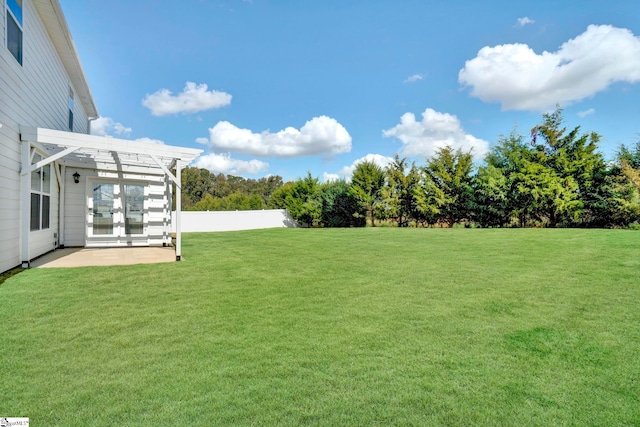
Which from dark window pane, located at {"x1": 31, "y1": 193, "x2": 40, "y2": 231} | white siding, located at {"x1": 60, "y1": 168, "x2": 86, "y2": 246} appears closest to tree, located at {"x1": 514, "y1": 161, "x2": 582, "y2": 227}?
white siding, located at {"x1": 60, "y1": 168, "x2": 86, "y2": 246}

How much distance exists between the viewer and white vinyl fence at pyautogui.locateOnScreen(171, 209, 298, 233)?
17.6m

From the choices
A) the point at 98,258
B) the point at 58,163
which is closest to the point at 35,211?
the point at 98,258

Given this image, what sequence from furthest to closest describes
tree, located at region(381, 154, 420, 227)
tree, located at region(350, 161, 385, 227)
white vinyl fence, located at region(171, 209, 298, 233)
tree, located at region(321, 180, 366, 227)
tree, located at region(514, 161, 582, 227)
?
tree, located at region(321, 180, 366, 227) → tree, located at region(350, 161, 385, 227) → tree, located at region(381, 154, 420, 227) → white vinyl fence, located at region(171, 209, 298, 233) → tree, located at region(514, 161, 582, 227)

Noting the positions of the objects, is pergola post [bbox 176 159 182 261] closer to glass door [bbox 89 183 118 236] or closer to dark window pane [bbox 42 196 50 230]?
dark window pane [bbox 42 196 50 230]

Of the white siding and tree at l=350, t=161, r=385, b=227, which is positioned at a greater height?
tree at l=350, t=161, r=385, b=227

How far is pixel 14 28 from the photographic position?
603 centimetres

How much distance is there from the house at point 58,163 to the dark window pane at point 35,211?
0.07 ft

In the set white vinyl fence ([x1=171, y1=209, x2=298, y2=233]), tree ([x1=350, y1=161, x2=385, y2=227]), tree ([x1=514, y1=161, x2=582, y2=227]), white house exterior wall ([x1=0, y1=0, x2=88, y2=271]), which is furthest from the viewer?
tree ([x1=350, y1=161, x2=385, y2=227])

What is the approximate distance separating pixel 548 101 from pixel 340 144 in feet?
68.6

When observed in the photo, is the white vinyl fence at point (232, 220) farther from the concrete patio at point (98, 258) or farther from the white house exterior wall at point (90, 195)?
the concrete patio at point (98, 258)

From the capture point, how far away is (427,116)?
2352 centimetres

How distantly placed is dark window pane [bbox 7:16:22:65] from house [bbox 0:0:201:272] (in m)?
0.02

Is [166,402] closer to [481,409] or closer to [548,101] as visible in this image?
[481,409]

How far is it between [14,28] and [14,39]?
0.19 m
